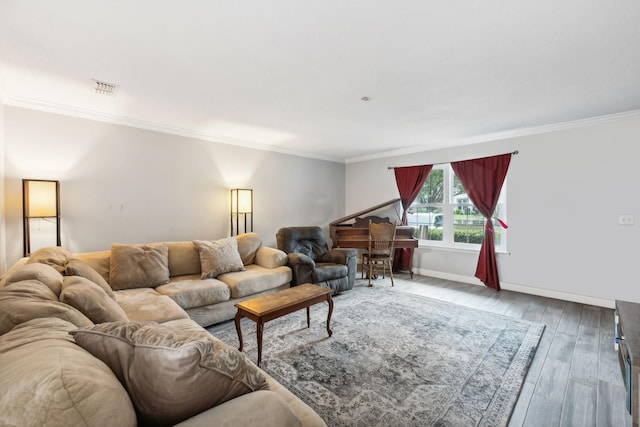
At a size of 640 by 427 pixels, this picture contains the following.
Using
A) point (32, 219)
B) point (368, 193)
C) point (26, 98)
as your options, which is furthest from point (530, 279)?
point (26, 98)

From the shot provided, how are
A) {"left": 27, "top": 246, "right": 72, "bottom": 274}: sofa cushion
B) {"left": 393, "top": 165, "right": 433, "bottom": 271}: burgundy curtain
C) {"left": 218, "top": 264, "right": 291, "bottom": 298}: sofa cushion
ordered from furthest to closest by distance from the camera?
{"left": 393, "top": 165, "right": 433, "bottom": 271}: burgundy curtain, {"left": 218, "top": 264, "right": 291, "bottom": 298}: sofa cushion, {"left": 27, "top": 246, "right": 72, "bottom": 274}: sofa cushion

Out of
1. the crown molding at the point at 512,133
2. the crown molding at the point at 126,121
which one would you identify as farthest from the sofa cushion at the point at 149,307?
the crown molding at the point at 512,133

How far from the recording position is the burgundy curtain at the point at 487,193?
4.34 meters

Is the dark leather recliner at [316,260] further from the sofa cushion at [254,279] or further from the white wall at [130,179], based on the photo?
the white wall at [130,179]

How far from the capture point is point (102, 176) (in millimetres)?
3455

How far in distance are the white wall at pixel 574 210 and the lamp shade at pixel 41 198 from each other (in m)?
5.51

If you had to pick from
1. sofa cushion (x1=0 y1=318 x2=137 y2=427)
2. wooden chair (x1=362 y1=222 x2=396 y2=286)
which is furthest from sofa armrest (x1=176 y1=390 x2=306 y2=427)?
wooden chair (x1=362 y1=222 x2=396 y2=286)

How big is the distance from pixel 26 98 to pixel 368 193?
5186mm

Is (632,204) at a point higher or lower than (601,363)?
higher

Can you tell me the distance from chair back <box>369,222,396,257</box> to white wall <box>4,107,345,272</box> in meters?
1.72

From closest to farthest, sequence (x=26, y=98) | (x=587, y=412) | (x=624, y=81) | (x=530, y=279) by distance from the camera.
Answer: (x=587, y=412), (x=624, y=81), (x=26, y=98), (x=530, y=279)

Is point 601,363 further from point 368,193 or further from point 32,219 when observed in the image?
point 32,219

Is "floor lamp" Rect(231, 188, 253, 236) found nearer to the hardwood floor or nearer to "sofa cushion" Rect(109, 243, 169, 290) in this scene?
"sofa cushion" Rect(109, 243, 169, 290)

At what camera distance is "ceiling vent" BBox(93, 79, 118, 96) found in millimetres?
2605
